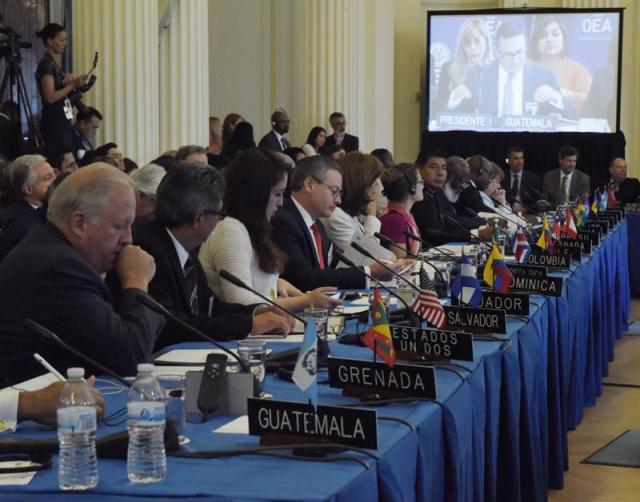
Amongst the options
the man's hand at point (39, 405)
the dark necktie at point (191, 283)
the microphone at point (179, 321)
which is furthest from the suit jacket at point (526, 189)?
the man's hand at point (39, 405)

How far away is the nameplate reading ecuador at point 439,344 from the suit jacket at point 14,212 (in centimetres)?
323

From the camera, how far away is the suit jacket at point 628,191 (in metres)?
11.9

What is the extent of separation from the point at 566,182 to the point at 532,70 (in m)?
2.56

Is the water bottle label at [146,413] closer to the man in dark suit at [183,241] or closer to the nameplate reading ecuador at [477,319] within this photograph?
the man in dark suit at [183,241]

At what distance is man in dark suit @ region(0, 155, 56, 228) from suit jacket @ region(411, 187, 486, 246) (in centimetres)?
247

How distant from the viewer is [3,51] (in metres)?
7.42

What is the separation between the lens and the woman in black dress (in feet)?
24.0

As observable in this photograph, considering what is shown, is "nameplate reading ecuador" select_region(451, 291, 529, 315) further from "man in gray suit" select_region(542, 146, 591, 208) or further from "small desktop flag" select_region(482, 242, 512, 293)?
"man in gray suit" select_region(542, 146, 591, 208)

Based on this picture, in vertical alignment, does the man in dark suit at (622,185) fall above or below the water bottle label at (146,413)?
below

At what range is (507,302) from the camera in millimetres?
3834

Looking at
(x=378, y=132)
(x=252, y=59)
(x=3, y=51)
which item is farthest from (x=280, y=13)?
(x=3, y=51)

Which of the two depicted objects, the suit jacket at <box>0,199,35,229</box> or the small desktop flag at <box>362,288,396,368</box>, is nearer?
the small desktop flag at <box>362,288,396,368</box>

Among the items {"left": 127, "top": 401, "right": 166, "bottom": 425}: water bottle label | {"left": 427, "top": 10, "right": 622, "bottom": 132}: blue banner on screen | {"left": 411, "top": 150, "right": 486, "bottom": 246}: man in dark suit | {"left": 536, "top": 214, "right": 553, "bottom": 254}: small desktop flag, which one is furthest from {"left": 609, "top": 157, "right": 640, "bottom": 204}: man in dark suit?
{"left": 127, "top": 401, "right": 166, "bottom": 425}: water bottle label

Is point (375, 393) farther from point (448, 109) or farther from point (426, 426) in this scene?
point (448, 109)
